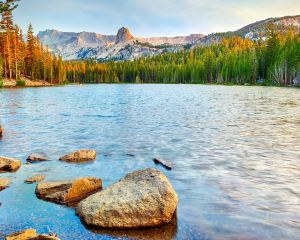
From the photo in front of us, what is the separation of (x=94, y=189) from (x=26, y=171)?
176 inches

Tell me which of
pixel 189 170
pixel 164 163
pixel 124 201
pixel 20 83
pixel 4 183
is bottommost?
pixel 189 170

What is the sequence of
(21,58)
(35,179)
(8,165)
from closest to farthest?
(35,179), (8,165), (21,58)

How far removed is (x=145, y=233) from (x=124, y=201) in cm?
117

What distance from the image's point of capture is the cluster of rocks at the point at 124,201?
964cm

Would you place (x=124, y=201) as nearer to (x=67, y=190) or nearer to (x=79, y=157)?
(x=67, y=190)

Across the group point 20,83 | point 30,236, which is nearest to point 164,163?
point 30,236

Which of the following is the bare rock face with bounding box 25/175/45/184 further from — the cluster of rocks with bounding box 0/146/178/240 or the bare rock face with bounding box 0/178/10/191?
the cluster of rocks with bounding box 0/146/178/240

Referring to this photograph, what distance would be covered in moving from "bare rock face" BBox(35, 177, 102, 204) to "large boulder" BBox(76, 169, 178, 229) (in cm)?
135

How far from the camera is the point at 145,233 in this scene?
932cm

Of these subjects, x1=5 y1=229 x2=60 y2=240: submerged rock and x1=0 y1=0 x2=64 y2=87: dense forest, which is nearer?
x1=5 y1=229 x2=60 y2=240: submerged rock

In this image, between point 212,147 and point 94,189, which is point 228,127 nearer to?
point 212,147

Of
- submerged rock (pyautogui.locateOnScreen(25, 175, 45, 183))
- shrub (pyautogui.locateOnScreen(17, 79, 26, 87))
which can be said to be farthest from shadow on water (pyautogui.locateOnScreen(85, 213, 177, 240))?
shrub (pyautogui.locateOnScreen(17, 79, 26, 87))

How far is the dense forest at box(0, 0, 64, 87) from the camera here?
349 feet

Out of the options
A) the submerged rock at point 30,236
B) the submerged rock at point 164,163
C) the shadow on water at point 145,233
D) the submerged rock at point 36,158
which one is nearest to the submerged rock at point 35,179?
the submerged rock at point 36,158
